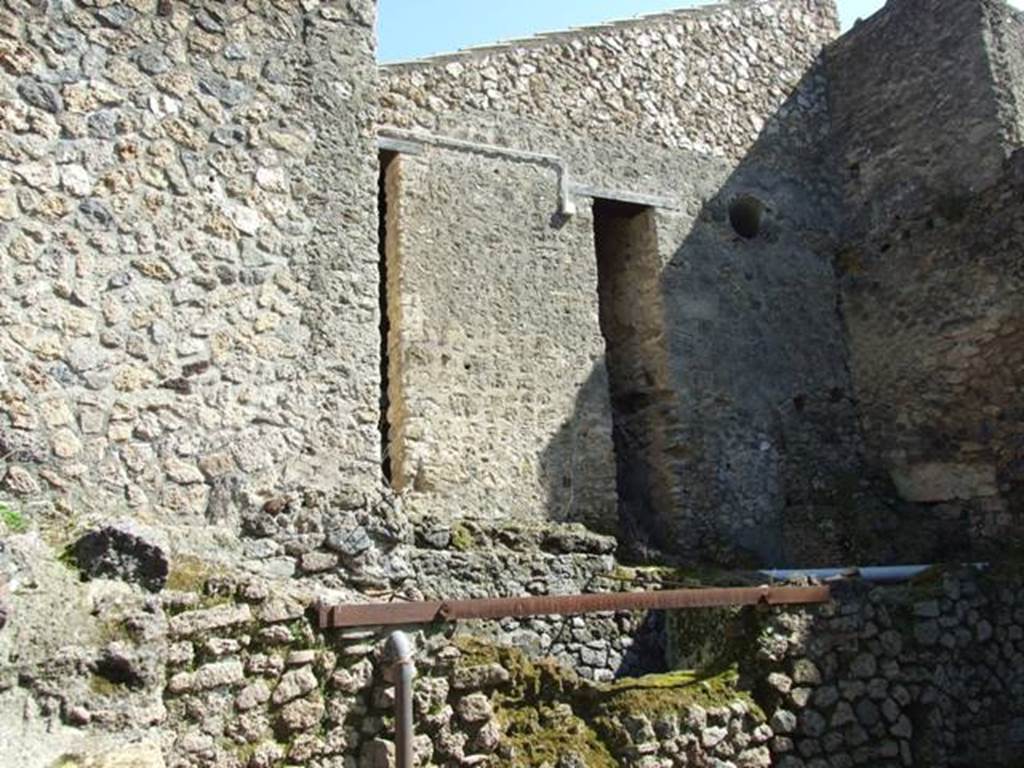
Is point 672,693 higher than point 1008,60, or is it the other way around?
point 1008,60

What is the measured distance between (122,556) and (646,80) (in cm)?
810

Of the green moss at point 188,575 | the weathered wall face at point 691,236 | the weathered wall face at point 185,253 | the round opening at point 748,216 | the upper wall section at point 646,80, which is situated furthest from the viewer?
the round opening at point 748,216

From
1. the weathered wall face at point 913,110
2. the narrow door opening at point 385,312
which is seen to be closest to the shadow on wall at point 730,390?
the weathered wall face at point 913,110

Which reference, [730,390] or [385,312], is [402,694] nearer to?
[385,312]

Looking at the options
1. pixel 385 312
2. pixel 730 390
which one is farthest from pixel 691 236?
pixel 385 312

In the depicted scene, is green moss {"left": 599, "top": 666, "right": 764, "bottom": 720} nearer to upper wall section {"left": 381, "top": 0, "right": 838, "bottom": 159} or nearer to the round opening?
upper wall section {"left": 381, "top": 0, "right": 838, "bottom": 159}

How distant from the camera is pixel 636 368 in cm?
991

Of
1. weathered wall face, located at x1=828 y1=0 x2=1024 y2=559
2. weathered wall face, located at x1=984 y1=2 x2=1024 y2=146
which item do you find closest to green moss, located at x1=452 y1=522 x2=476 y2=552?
weathered wall face, located at x1=828 y1=0 x2=1024 y2=559

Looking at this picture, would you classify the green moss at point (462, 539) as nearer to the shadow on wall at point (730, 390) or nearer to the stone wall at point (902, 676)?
the shadow on wall at point (730, 390)

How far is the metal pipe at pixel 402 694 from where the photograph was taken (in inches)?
151

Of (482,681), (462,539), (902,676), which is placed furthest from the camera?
(462,539)

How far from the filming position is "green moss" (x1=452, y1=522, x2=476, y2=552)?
6.73 meters

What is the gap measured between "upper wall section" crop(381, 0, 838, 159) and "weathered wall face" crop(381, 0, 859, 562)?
0.06 feet

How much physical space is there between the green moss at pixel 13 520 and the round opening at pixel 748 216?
824cm
